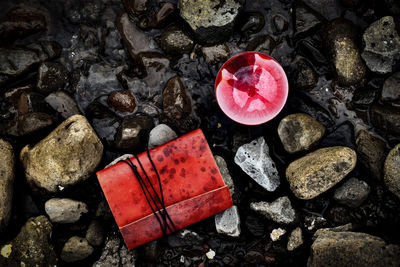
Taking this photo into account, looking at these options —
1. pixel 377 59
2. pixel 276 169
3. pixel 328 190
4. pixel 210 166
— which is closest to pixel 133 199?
pixel 210 166

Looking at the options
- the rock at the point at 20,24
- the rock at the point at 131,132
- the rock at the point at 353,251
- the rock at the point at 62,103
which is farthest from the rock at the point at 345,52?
the rock at the point at 20,24

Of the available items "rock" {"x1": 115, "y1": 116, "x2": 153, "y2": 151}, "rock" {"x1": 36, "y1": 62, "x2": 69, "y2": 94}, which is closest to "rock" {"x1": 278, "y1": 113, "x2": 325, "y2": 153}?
"rock" {"x1": 115, "y1": 116, "x2": 153, "y2": 151}

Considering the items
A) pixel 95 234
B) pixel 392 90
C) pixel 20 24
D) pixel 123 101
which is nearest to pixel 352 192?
pixel 392 90

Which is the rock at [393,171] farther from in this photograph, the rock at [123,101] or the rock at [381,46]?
the rock at [123,101]

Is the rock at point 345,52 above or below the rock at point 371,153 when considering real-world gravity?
above

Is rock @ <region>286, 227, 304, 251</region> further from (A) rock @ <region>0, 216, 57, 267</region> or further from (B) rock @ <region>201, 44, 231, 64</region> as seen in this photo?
(A) rock @ <region>0, 216, 57, 267</region>

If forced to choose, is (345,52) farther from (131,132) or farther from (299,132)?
(131,132)

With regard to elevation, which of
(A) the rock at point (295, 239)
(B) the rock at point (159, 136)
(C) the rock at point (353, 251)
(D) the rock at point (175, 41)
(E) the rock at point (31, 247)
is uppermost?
(D) the rock at point (175, 41)

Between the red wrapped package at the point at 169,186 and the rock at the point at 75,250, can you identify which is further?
the rock at the point at 75,250
